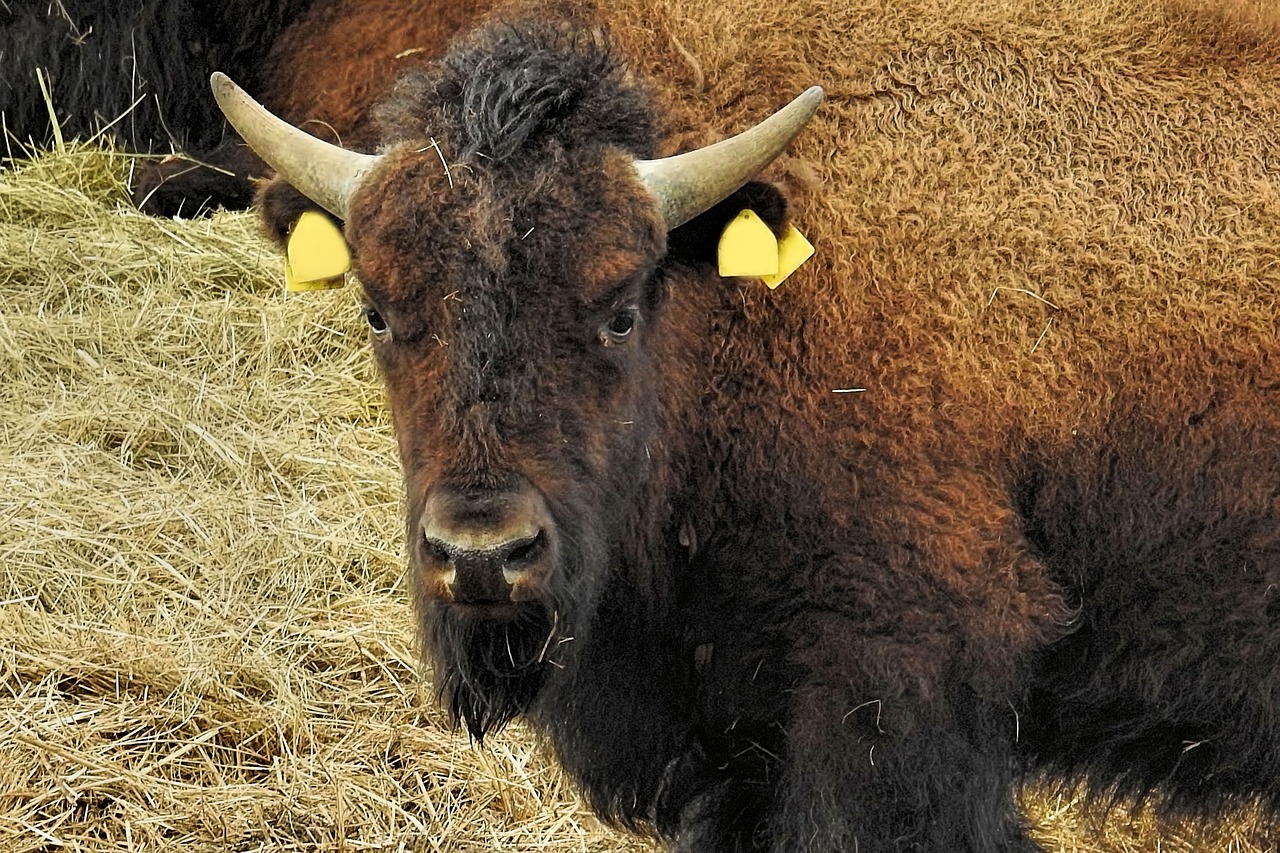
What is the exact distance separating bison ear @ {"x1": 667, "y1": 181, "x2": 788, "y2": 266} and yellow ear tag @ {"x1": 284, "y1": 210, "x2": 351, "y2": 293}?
755mm

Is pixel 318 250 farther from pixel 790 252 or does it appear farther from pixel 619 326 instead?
pixel 790 252

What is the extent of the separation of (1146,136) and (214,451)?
3.93 meters

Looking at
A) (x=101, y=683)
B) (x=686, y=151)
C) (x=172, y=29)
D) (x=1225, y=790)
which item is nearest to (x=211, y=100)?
(x=172, y=29)

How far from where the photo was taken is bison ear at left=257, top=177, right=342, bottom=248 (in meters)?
3.89

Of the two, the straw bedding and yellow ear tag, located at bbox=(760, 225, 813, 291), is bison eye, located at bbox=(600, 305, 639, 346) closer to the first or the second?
yellow ear tag, located at bbox=(760, 225, 813, 291)

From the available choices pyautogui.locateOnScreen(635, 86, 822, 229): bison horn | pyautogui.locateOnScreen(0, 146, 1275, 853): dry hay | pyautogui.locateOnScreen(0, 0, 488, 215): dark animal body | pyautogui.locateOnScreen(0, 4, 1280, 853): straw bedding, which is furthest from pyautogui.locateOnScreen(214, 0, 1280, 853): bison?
pyautogui.locateOnScreen(0, 0, 488, 215): dark animal body

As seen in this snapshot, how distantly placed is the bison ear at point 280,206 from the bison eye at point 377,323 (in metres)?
0.34

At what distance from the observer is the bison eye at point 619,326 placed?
3.57 meters

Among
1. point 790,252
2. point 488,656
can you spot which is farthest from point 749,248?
point 488,656

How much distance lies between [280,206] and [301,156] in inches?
9.6

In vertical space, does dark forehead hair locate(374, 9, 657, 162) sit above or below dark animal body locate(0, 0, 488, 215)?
above

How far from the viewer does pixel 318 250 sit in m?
3.76

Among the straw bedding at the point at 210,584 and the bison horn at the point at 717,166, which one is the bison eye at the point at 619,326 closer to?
the bison horn at the point at 717,166

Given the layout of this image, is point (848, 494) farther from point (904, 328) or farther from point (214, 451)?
point (214, 451)
